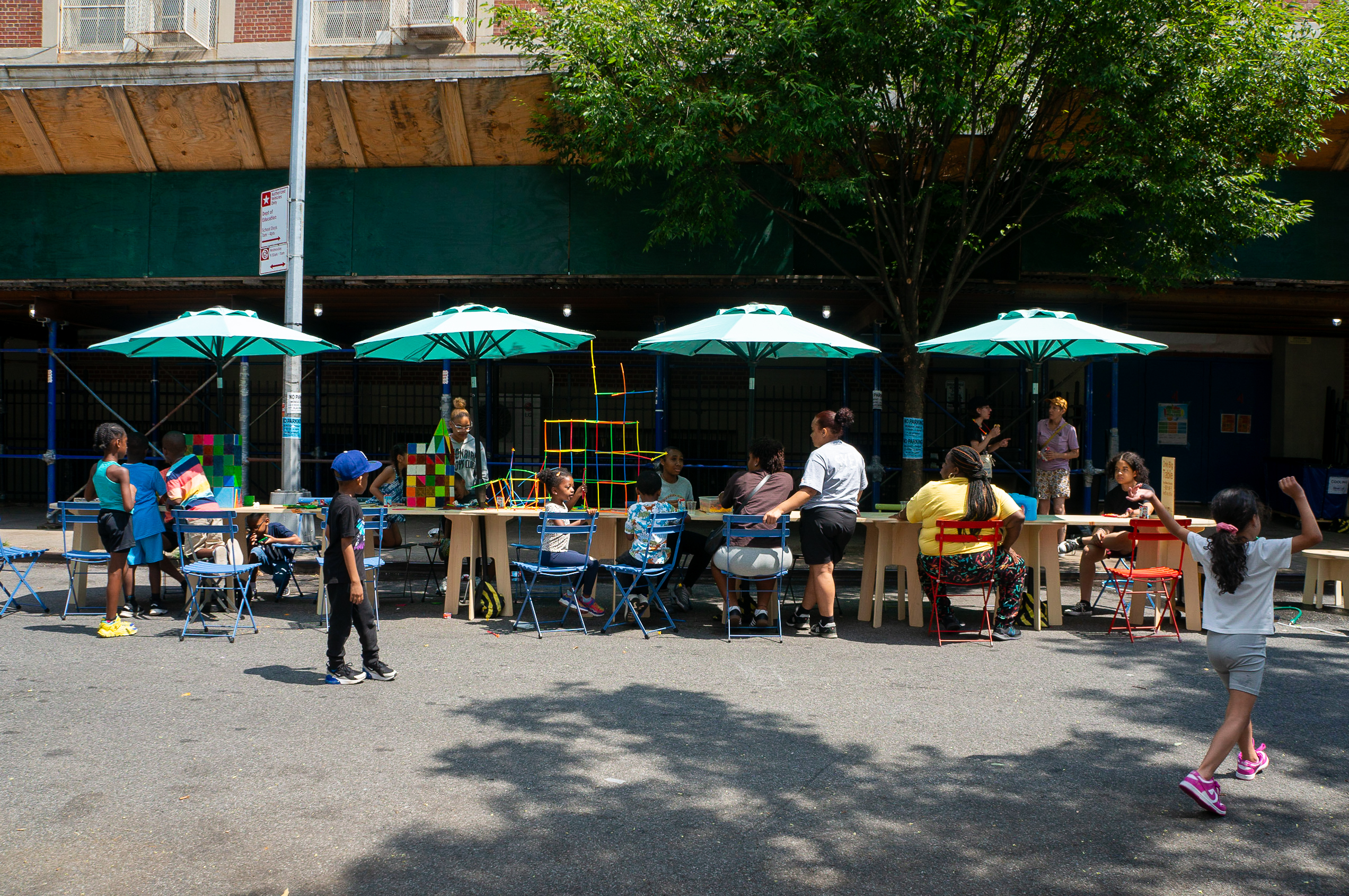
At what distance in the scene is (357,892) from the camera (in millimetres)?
3414

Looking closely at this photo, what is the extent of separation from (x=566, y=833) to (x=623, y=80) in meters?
9.20

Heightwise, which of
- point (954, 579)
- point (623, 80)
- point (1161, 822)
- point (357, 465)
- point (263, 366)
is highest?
point (623, 80)

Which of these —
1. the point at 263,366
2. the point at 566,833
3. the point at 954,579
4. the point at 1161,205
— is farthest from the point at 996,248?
the point at 263,366

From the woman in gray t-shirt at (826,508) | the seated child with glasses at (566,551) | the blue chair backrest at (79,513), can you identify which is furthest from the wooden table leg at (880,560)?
the blue chair backrest at (79,513)

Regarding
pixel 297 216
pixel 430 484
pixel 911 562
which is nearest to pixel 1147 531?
pixel 911 562

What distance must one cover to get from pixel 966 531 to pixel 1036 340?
8.20 ft

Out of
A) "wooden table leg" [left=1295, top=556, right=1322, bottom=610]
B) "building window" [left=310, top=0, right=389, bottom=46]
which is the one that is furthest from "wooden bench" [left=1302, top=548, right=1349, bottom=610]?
"building window" [left=310, top=0, right=389, bottom=46]

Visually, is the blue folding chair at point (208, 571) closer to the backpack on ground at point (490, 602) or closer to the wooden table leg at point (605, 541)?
the backpack on ground at point (490, 602)

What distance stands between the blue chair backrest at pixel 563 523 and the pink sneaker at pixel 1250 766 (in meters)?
4.81

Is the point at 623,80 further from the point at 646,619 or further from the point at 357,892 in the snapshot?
the point at 357,892

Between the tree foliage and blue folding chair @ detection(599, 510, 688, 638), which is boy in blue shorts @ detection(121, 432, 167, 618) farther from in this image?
the tree foliage

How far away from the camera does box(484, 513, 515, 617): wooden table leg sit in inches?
336

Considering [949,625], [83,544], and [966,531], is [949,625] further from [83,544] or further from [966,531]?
[83,544]

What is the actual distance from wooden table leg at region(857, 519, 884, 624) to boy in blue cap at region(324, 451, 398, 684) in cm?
418
